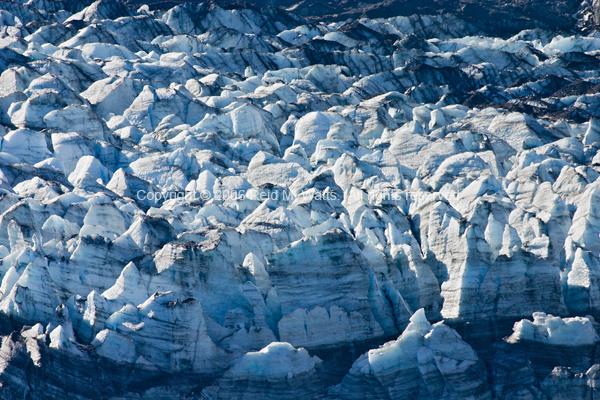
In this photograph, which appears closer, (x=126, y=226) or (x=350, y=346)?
(x=350, y=346)

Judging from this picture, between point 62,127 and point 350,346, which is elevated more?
point 62,127

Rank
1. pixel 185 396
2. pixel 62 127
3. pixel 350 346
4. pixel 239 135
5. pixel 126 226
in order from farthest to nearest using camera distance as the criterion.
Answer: pixel 239 135 → pixel 62 127 → pixel 126 226 → pixel 350 346 → pixel 185 396

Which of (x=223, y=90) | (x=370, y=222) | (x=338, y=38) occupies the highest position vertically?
(x=338, y=38)

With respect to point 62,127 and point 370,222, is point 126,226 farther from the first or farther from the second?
point 62,127

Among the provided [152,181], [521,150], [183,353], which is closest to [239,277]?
[183,353]

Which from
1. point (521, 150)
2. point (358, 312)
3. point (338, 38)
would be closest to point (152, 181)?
point (358, 312)

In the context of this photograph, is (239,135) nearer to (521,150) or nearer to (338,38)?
(521,150)

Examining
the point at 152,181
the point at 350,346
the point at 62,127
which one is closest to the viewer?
the point at 350,346
